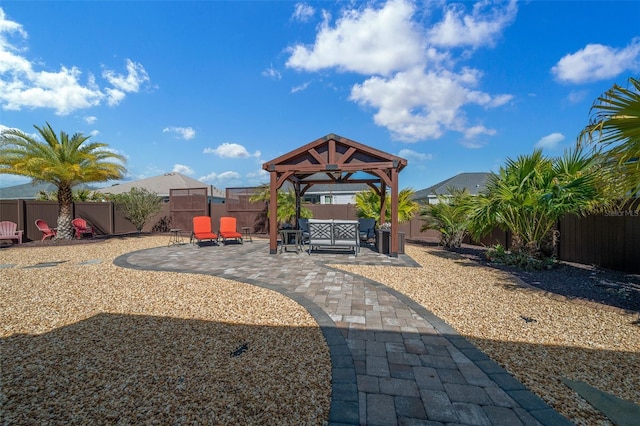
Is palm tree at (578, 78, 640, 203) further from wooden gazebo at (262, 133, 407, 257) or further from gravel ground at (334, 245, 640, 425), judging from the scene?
wooden gazebo at (262, 133, 407, 257)

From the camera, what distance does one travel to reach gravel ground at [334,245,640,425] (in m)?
2.35

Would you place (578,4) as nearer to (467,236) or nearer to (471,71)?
(471,71)

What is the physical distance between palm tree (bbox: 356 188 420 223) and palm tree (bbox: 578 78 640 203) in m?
7.82

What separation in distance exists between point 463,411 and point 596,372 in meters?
1.60

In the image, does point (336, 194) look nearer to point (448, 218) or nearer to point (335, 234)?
point (448, 218)

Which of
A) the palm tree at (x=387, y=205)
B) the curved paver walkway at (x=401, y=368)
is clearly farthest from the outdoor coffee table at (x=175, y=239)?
the palm tree at (x=387, y=205)

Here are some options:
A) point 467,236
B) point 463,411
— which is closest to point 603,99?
point 463,411

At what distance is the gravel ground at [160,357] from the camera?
2.00 m

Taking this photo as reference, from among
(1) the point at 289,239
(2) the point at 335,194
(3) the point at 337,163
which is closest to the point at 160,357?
(3) the point at 337,163

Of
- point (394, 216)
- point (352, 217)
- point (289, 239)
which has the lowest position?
point (289, 239)

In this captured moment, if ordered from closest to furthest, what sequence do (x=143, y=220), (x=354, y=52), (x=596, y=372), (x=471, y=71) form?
(x=596, y=372), (x=354, y=52), (x=471, y=71), (x=143, y=220)

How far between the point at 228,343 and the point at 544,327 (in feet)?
12.9

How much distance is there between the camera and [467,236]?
41.7 ft

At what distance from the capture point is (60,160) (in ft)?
39.0
